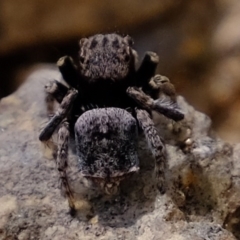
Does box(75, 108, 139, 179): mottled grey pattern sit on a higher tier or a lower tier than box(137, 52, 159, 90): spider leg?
lower

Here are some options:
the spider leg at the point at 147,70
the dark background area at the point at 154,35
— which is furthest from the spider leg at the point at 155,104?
the dark background area at the point at 154,35

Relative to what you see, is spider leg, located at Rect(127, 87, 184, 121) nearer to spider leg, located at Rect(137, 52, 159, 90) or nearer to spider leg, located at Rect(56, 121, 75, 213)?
spider leg, located at Rect(137, 52, 159, 90)

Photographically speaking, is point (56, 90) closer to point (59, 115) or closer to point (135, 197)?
point (59, 115)

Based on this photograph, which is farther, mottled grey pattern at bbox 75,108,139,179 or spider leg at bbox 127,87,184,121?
spider leg at bbox 127,87,184,121

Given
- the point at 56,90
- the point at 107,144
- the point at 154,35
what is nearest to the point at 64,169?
the point at 107,144

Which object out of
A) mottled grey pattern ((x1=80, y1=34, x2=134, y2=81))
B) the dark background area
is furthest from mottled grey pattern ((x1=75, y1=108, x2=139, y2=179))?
the dark background area

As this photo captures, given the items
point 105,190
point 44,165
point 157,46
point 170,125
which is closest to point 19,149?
point 44,165

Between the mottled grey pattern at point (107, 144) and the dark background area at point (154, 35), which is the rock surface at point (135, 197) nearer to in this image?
the mottled grey pattern at point (107, 144)
